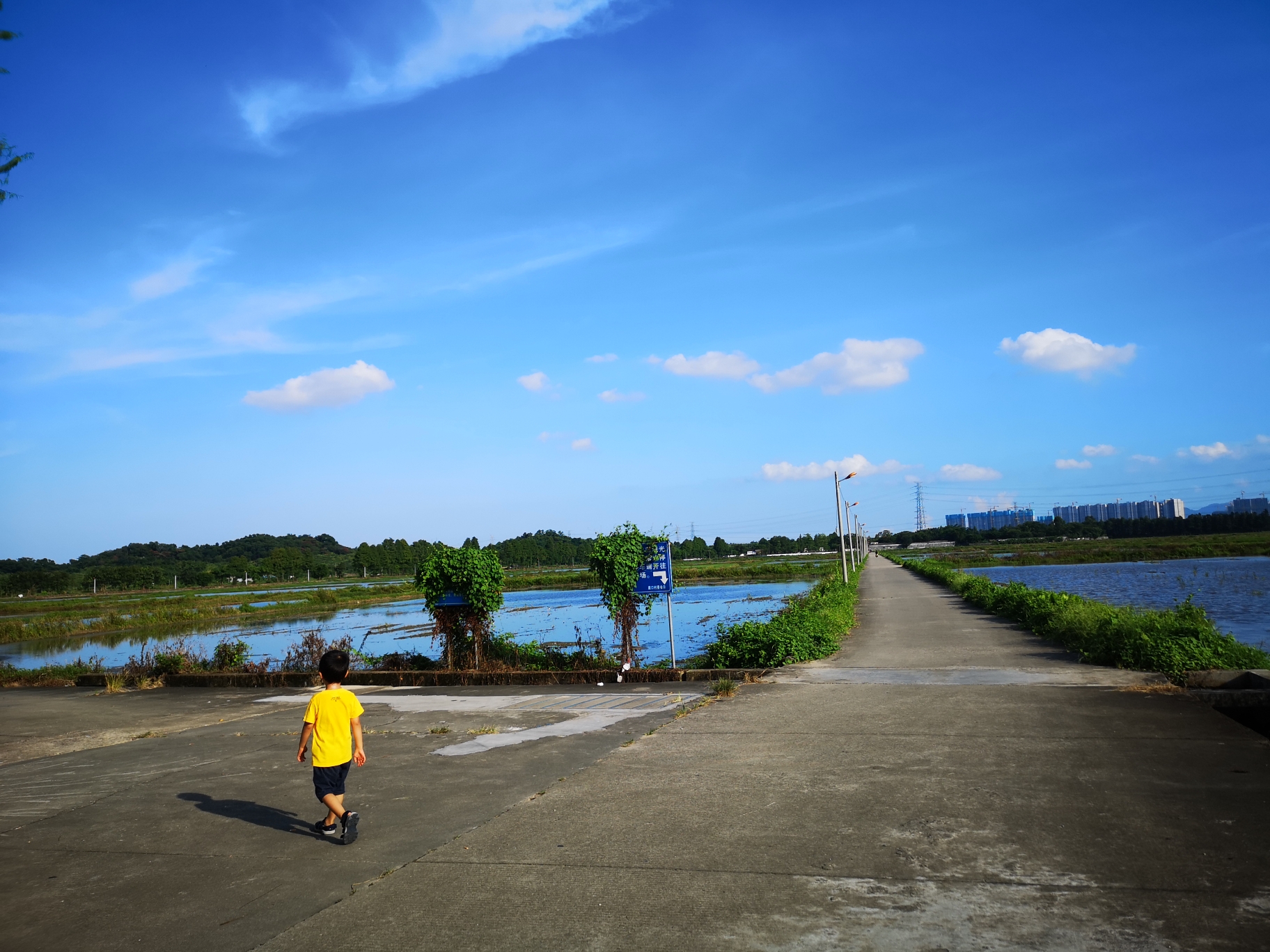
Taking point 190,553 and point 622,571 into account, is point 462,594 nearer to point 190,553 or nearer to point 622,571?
point 622,571

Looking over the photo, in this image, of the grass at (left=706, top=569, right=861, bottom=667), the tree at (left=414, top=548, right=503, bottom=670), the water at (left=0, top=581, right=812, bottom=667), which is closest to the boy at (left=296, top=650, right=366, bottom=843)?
the grass at (left=706, top=569, right=861, bottom=667)

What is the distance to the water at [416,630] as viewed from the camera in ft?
89.8

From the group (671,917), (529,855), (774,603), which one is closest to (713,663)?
(529,855)

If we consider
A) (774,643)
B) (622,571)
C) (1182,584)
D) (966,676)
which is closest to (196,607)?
(622,571)

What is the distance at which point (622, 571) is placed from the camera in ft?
49.0

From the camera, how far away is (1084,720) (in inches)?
349

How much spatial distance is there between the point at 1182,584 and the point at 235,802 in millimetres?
47165

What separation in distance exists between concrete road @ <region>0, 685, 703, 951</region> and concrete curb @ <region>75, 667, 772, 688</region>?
687mm

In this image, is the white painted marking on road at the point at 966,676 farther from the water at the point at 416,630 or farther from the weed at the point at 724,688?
the water at the point at 416,630

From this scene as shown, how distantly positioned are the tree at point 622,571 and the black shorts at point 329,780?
8.90 m

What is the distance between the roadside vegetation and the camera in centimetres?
1106

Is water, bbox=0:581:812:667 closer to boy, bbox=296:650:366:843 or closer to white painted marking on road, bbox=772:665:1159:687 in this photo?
white painted marking on road, bbox=772:665:1159:687

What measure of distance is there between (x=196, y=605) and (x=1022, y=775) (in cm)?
5743

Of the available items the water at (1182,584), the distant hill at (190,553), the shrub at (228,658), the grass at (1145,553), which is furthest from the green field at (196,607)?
the distant hill at (190,553)
